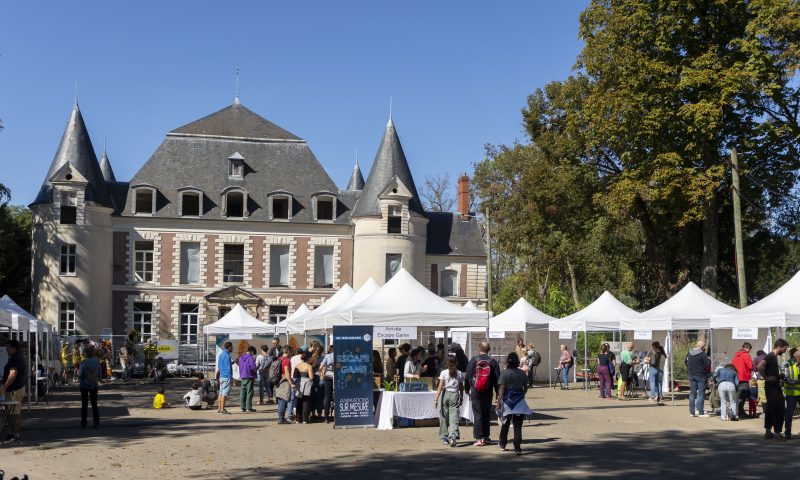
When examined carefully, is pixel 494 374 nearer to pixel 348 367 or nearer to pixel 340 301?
pixel 348 367

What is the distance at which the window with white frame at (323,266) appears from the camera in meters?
47.8

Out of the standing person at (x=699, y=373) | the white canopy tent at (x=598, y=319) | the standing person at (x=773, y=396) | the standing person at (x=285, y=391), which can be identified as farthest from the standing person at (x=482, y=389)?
the white canopy tent at (x=598, y=319)

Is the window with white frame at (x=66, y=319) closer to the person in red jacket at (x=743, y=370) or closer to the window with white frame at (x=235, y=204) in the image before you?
the window with white frame at (x=235, y=204)

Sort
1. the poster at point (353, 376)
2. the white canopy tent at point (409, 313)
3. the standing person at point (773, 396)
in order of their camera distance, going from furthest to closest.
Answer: the white canopy tent at point (409, 313), the poster at point (353, 376), the standing person at point (773, 396)

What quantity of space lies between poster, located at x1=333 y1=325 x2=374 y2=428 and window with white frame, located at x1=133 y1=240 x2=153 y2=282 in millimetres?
30644

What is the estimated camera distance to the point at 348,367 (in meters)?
17.3

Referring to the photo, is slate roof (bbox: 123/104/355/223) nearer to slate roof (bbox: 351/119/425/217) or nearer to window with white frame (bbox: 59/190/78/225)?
slate roof (bbox: 351/119/425/217)

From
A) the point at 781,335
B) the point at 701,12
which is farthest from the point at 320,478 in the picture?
the point at 701,12

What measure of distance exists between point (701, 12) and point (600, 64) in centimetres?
367

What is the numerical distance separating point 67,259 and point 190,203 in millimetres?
6527

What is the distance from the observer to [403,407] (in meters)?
17.3

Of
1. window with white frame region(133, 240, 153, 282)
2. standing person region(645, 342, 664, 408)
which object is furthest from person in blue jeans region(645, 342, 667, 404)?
window with white frame region(133, 240, 153, 282)

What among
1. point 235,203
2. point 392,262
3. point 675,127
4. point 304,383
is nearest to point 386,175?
point 392,262

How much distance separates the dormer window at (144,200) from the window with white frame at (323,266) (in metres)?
8.37
